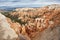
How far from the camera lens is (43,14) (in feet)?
22.9

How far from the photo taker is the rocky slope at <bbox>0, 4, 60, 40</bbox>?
269 inches

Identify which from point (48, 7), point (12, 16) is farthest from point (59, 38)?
point (12, 16)

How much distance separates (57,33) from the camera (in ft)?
22.9

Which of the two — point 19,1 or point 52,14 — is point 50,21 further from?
point 19,1

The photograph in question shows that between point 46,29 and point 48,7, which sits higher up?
point 48,7

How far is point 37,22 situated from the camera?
6.95m

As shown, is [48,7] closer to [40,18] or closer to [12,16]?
[40,18]

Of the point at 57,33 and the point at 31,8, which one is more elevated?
the point at 31,8

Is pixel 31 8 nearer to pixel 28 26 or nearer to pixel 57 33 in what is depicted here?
pixel 28 26

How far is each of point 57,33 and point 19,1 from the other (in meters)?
1.72

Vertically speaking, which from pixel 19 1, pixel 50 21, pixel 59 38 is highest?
pixel 19 1

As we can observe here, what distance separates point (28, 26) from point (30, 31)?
190 millimetres

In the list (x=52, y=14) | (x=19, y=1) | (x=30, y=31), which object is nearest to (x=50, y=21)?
(x=52, y=14)

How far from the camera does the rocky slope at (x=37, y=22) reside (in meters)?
6.83
